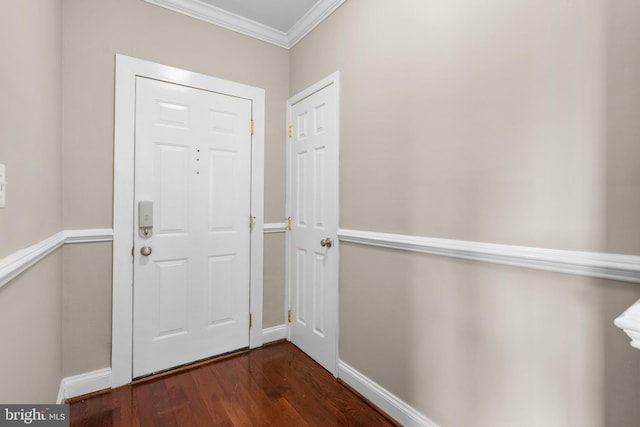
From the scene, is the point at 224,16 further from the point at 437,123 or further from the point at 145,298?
the point at 145,298

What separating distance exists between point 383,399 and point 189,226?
172 centimetres

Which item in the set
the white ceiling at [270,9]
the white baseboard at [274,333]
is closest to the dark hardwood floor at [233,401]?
the white baseboard at [274,333]

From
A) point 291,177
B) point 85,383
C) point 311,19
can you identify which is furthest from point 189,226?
point 311,19

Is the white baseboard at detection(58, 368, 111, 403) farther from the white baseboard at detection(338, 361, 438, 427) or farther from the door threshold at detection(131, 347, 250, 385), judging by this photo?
the white baseboard at detection(338, 361, 438, 427)

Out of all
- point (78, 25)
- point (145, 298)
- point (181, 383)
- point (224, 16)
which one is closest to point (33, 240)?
point (145, 298)

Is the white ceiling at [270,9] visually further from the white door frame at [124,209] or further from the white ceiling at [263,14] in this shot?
the white door frame at [124,209]

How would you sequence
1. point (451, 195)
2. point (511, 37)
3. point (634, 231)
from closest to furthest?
1. point (634, 231)
2. point (511, 37)
3. point (451, 195)

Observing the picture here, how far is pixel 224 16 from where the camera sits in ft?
7.55

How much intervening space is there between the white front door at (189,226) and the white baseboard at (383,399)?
0.93 metres

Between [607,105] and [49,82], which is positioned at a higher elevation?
[49,82]

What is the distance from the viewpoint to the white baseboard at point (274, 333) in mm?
2541

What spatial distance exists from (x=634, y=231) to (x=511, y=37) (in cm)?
82

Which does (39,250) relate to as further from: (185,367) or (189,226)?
(185,367)

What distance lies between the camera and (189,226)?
2199 mm
